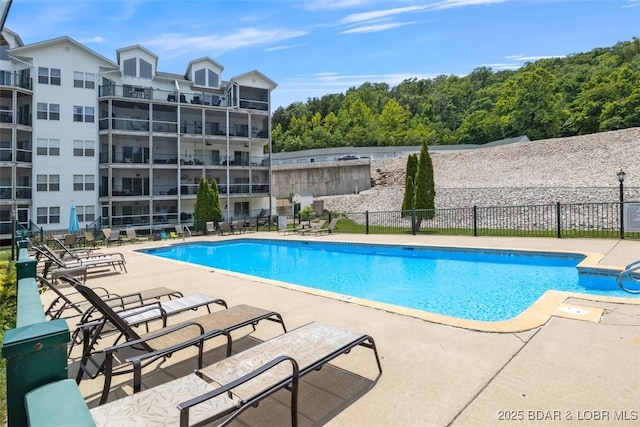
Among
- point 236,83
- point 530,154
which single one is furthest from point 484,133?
point 236,83

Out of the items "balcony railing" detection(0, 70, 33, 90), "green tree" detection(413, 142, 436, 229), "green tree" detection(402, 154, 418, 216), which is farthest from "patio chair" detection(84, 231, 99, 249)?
"green tree" detection(413, 142, 436, 229)

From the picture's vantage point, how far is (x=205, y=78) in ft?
102

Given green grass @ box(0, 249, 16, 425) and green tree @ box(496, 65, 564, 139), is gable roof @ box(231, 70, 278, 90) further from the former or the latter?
green tree @ box(496, 65, 564, 139)

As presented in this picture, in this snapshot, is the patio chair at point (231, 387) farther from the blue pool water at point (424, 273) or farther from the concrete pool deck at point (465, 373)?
the blue pool water at point (424, 273)

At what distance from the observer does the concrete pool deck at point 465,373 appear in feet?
9.44

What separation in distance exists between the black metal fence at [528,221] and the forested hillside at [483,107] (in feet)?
104

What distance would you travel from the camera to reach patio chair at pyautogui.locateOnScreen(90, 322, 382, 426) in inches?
90.6

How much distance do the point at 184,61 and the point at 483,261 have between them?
2926 cm

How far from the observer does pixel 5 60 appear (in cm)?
2384

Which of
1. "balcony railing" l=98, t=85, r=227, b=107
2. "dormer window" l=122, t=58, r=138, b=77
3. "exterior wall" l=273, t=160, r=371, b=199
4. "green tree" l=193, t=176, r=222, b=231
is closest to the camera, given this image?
"green tree" l=193, t=176, r=222, b=231

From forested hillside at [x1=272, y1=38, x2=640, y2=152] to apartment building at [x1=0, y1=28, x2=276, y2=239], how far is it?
34.6m

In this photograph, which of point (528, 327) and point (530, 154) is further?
point (530, 154)

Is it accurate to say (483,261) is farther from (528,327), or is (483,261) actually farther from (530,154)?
(530,154)

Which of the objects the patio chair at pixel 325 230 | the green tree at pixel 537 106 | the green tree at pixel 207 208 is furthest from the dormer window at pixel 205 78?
the green tree at pixel 537 106
